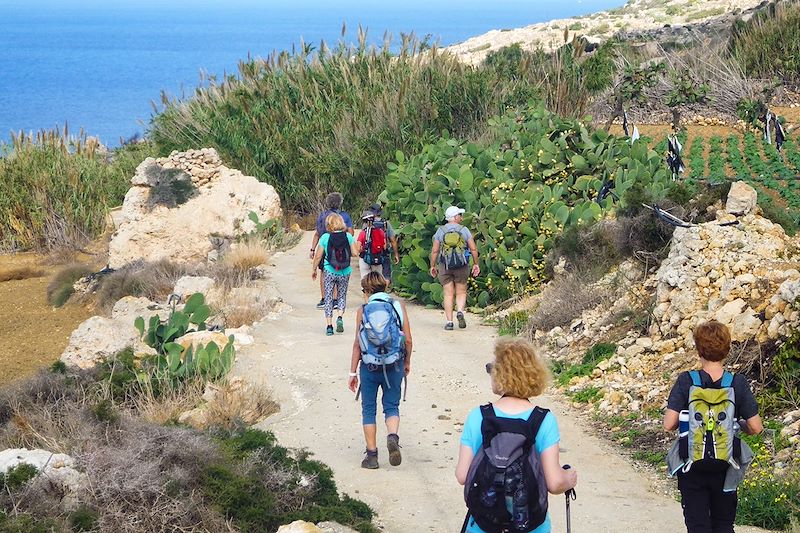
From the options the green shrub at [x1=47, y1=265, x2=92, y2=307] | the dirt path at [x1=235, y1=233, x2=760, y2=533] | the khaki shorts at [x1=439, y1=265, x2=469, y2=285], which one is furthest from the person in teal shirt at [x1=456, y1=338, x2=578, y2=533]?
the green shrub at [x1=47, y1=265, x2=92, y2=307]

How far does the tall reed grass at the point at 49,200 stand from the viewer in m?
22.8

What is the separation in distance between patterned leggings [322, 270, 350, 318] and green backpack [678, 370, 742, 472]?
23.6ft

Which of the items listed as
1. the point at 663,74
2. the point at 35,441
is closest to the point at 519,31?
the point at 663,74

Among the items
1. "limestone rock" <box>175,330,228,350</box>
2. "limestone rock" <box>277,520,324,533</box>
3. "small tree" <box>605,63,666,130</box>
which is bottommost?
"limestone rock" <box>175,330,228,350</box>

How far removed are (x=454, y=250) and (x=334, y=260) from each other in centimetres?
133

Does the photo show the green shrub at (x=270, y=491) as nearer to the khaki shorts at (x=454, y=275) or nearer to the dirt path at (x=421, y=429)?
the dirt path at (x=421, y=429)

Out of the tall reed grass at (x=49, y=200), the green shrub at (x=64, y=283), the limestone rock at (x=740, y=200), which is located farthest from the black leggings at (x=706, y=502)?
the tall reed grass at (x=49, y=200)

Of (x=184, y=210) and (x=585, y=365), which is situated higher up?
(x=184, y=210)

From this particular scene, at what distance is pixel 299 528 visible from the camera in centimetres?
665

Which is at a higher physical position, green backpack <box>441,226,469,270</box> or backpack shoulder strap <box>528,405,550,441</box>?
backpack shoulder strap <box>528,405,550,441</box>

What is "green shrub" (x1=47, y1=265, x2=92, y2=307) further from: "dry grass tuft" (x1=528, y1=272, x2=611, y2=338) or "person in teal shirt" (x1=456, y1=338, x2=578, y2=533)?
"person in teal shirt" (x1=456, y1=338, x2=578, y2=533)

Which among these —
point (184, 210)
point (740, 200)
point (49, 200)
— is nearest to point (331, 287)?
point (740, 200)

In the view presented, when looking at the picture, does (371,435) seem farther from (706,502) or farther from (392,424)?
(706,502)

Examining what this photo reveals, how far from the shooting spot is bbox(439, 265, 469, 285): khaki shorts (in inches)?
518
